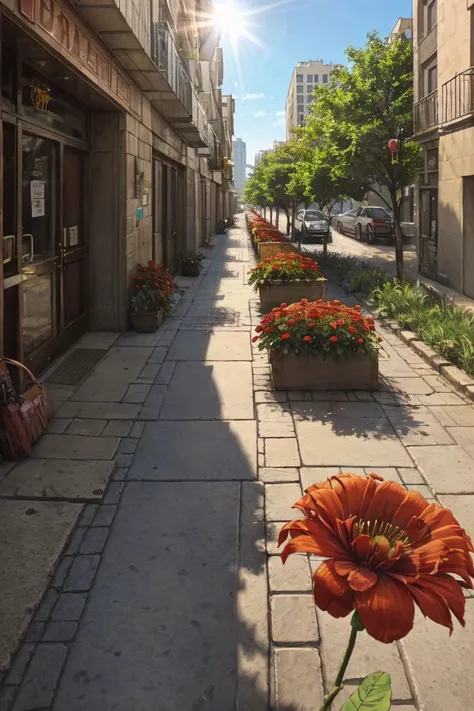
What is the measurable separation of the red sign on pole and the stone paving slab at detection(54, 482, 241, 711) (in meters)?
3.67

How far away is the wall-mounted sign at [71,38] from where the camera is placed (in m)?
4.97

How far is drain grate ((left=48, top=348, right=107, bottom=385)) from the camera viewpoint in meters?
6.87

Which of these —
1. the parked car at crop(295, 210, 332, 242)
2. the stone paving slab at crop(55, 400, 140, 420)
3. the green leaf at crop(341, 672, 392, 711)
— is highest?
the parked car at crop(295, 210, 332, 242)

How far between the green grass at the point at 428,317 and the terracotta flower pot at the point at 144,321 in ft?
12.5

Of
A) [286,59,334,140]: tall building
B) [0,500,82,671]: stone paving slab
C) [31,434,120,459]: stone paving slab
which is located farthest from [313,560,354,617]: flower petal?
[286,59,334,140]: tall building

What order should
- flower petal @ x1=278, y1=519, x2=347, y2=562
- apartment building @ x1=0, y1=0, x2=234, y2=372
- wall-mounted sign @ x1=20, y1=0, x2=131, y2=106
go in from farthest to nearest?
apartment building @ x1=0, y1=0, x2=234, y2=372
wall-mounted sign @ x1=20, y1=0, x2=131, y2=106
flower petal @ x1=278, y1=519, x2=347, y2=562

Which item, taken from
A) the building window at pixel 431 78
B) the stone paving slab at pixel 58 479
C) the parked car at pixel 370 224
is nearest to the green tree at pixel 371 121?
the building window at pixel 431 78

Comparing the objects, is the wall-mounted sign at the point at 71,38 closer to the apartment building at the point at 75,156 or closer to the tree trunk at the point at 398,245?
the apartment building at the point at 75,156

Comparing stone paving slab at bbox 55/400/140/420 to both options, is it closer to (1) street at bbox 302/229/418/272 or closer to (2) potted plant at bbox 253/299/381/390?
(2) potted plant at bbox 253/299/381/390

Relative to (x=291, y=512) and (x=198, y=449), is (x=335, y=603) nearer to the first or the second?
(x=291, y=512)

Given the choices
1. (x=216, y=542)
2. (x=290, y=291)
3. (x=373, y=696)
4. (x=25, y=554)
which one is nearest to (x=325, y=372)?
(x=216, y=542)

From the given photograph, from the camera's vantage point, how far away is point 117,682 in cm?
251

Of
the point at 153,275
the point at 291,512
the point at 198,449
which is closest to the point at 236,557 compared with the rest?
the point at 291,512

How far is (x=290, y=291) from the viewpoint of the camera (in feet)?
35.4
